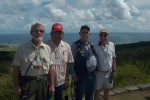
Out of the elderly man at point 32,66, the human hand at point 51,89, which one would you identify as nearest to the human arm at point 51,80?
the human hand at point 51,89

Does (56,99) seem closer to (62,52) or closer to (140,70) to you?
(62,52)

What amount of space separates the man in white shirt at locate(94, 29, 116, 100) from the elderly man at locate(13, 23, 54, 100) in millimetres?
1665

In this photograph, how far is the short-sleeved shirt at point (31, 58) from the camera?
5191 millimetres

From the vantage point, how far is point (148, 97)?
334 inches

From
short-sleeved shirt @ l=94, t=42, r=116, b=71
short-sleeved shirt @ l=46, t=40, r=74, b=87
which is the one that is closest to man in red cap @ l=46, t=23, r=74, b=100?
short-sleeved shirt @ l=46, t=40, r=74, b=87

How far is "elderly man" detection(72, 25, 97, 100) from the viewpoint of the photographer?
245 inches

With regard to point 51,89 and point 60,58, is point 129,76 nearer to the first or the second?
point 60,58

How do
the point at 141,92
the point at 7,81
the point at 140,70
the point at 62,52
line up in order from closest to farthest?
the point at 62,52, the point at 7,81, the point at 141,92, the point at 140,70

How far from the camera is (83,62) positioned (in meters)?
6.23

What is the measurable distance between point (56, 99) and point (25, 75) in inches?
44.0

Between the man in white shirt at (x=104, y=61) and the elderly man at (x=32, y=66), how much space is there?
5.46 feet

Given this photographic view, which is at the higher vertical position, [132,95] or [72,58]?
[72,58]

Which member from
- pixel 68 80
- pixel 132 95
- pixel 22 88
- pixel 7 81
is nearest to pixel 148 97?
pixel 132 95

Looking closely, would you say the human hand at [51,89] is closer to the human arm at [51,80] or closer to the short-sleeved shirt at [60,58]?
the human arm at [51,80]
